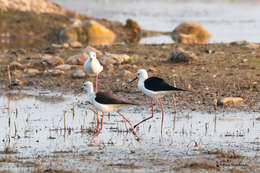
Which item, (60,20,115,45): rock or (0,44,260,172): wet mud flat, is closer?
(0,44,260,172): wet mud flat

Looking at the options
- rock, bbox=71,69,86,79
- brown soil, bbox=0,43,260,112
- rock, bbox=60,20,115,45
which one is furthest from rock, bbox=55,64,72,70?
rock, bbox=60,20,115,45

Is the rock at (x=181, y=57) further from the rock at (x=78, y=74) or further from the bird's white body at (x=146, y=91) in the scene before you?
the bird's white body at (x=146, y=91)

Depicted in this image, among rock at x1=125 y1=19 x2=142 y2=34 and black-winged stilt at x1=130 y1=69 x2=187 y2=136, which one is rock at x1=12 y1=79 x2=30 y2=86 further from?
rock at x1=125 y1=19 x2=142 y2=34

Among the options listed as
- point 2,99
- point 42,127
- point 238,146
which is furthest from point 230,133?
point 2,99

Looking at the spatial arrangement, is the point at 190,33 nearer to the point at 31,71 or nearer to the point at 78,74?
the point at 31,71

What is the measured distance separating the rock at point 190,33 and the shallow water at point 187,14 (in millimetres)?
522

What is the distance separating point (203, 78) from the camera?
14.1 meters

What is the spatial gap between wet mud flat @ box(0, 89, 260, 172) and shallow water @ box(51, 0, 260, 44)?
54.1ft

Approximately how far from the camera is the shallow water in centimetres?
3242

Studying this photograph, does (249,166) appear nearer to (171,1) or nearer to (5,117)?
(5,117)

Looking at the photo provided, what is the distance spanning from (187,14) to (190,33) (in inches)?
A: 626

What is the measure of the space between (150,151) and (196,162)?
1.12 m

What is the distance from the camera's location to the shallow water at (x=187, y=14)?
3242 centimetres


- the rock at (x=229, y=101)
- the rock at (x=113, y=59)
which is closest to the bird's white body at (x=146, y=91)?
the rock at (x=229, y=101)
